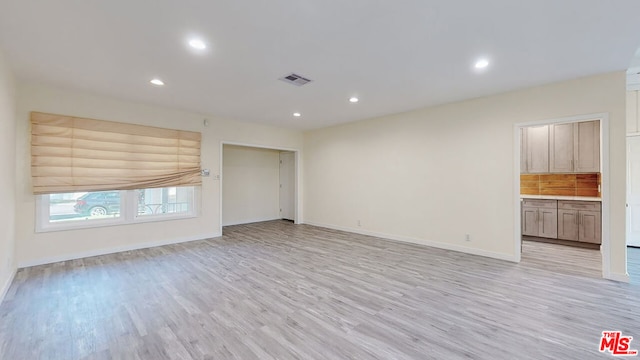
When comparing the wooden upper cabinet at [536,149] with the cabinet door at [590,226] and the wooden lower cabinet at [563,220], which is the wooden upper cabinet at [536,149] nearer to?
the wooden lower cabinet at [563,220]

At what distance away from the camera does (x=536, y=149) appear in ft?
18.0

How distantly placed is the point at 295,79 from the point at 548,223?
18.5ft

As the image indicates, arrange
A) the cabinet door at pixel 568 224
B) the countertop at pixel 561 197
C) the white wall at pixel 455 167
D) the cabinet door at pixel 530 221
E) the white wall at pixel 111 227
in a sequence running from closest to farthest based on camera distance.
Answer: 1. the white wall at pixel 455 167
2. the white wall at pixel 111 227
3. the countertop at pixel 561 197
4. the cabinet door at pixel 568 224
5. the cabinet door at pixel 530 221

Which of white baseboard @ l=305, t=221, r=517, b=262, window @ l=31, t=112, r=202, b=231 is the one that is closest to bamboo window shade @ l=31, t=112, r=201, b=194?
window @ l=31, t=112, r=202, b=231

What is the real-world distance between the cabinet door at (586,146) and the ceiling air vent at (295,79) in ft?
17.2

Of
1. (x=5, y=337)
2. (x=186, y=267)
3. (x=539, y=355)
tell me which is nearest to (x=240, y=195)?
(x=186, y=267)

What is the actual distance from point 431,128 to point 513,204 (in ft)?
6.10

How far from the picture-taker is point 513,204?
162 inches

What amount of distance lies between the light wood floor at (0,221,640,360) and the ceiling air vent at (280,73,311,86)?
8.70ft

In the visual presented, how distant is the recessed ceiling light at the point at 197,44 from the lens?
2.63m

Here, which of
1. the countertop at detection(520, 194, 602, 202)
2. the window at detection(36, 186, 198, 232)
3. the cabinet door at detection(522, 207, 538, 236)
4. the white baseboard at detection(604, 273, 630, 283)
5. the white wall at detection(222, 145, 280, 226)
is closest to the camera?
the white baseboard at detection(604, 273, 630, 283)

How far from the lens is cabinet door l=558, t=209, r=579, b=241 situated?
198 inches

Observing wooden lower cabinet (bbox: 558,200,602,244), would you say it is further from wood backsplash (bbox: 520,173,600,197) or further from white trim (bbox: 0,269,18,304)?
white trim (bbox: 0,269,18,304)

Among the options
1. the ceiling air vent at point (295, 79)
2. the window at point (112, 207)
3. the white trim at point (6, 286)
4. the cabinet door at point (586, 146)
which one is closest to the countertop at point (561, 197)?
the cabinet door at point (586, 146)
